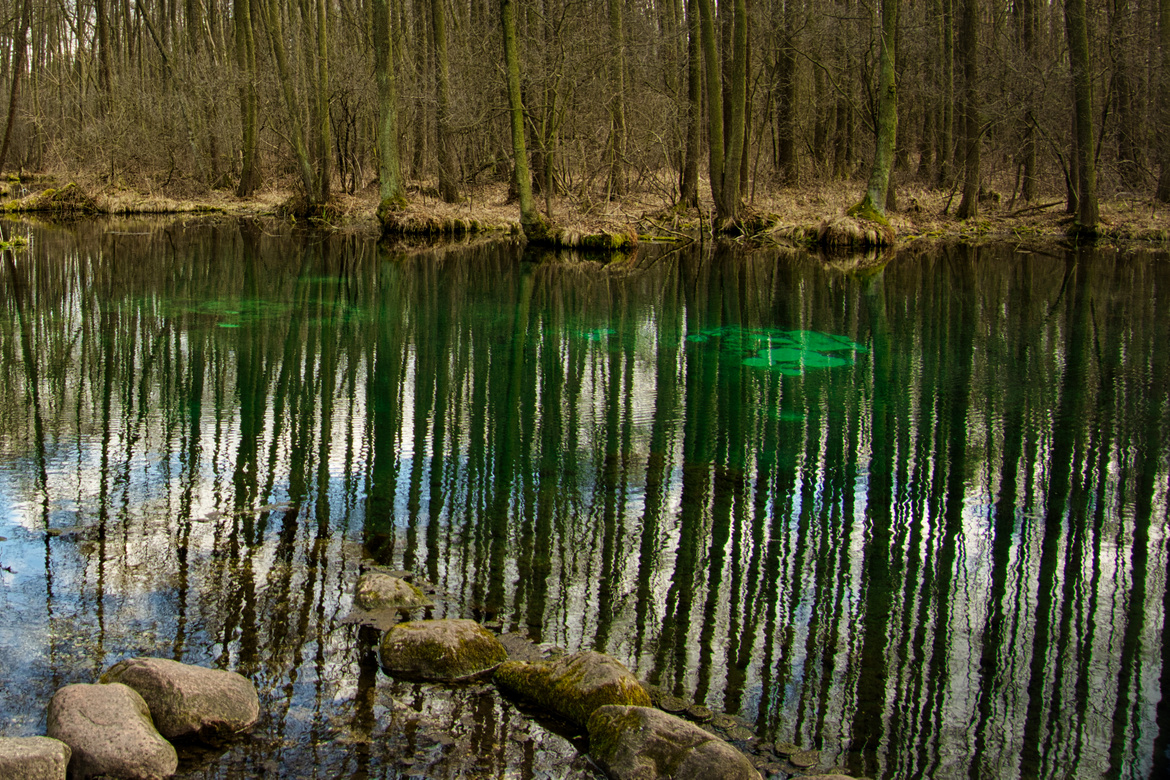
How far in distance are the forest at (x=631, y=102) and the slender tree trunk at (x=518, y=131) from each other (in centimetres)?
8

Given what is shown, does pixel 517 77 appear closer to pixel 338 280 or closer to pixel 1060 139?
pixel 338 280

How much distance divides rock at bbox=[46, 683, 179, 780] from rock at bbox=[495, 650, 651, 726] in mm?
1303

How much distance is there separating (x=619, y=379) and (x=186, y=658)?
19.8 feet

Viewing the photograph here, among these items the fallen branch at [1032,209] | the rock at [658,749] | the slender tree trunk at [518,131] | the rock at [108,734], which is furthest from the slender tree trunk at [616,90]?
the rock at [108,734]

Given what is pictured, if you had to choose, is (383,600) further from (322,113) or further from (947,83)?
(322,113)

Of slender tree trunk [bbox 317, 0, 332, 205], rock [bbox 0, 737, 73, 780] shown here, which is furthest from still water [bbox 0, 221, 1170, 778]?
slender tree trunk [bbox 317, 0, 332, 205]

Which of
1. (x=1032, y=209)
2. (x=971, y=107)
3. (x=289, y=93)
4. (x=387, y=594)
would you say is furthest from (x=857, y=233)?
(x=387, y=594)

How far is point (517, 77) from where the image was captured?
22.4 meters

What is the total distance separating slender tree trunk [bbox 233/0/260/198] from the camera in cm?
3098

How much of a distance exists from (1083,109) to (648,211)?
1070cm

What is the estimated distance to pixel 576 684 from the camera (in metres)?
3.94

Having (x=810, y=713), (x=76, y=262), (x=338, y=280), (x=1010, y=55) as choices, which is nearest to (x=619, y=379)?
(x=810, y=713)

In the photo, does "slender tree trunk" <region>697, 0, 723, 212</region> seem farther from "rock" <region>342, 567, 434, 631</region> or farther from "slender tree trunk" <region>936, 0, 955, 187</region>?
"rock" <region>342, 567, 434, 631</region>

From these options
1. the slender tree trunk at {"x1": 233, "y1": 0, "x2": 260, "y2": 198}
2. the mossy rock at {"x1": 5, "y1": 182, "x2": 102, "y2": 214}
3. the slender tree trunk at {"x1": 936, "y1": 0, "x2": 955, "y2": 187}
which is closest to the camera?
the slender tree trunk at {"x1": 936, "y1": 0, "x2": 955, "y2": 187}
